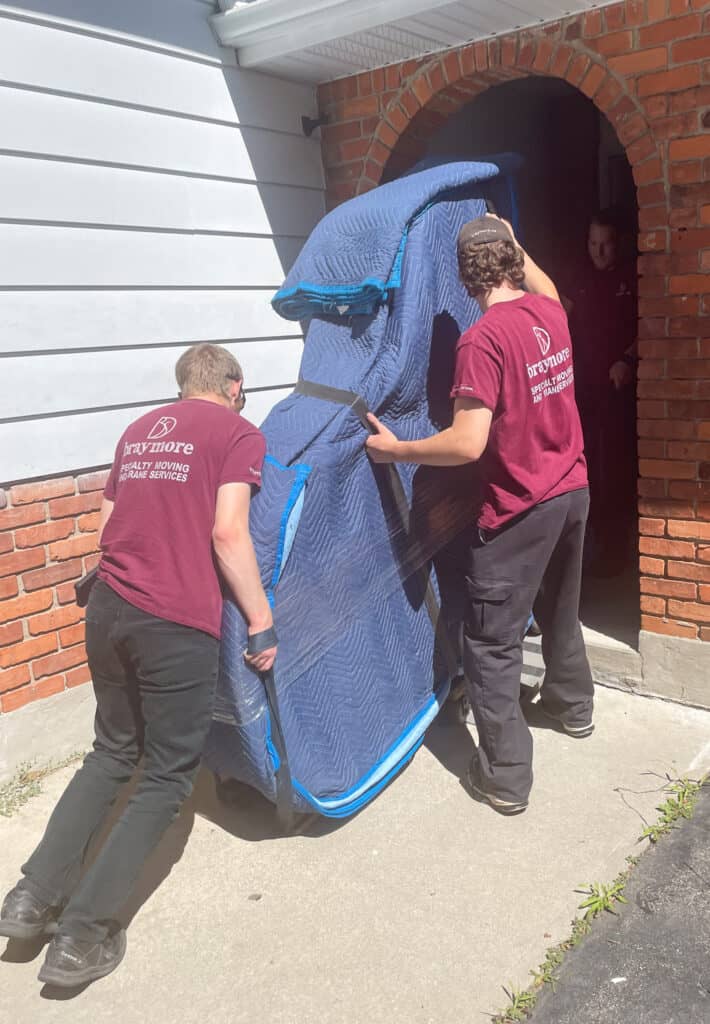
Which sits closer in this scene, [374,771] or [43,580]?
[374,771]

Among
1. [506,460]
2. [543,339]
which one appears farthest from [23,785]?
[543,339]

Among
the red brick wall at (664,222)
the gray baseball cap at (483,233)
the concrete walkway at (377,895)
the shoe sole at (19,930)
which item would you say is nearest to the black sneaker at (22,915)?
the shoe sole at (19,930)

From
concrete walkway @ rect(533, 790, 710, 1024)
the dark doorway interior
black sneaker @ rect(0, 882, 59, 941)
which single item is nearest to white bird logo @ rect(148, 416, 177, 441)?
black sneaker @ rect(0, 882, 59, 941)

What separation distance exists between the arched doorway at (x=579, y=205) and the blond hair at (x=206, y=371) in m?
1.41

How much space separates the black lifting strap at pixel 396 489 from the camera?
303 cm

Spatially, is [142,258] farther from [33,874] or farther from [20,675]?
[33,874]

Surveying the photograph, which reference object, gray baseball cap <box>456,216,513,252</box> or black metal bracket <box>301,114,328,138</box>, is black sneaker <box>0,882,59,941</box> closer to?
gray baseball cap <box>456,216,513,252</box>

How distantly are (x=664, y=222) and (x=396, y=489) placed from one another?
60.8 inches

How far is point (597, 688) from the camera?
161 inches

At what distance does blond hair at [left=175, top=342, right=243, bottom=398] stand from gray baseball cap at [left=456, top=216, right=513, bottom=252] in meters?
0.90

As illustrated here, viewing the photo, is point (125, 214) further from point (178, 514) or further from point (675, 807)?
point (675, 807)

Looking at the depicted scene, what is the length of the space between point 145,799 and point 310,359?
5.19ft

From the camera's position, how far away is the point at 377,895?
2838 millimetres

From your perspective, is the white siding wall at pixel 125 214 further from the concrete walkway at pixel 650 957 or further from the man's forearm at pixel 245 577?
the concrete walkway at pixel 650 957
